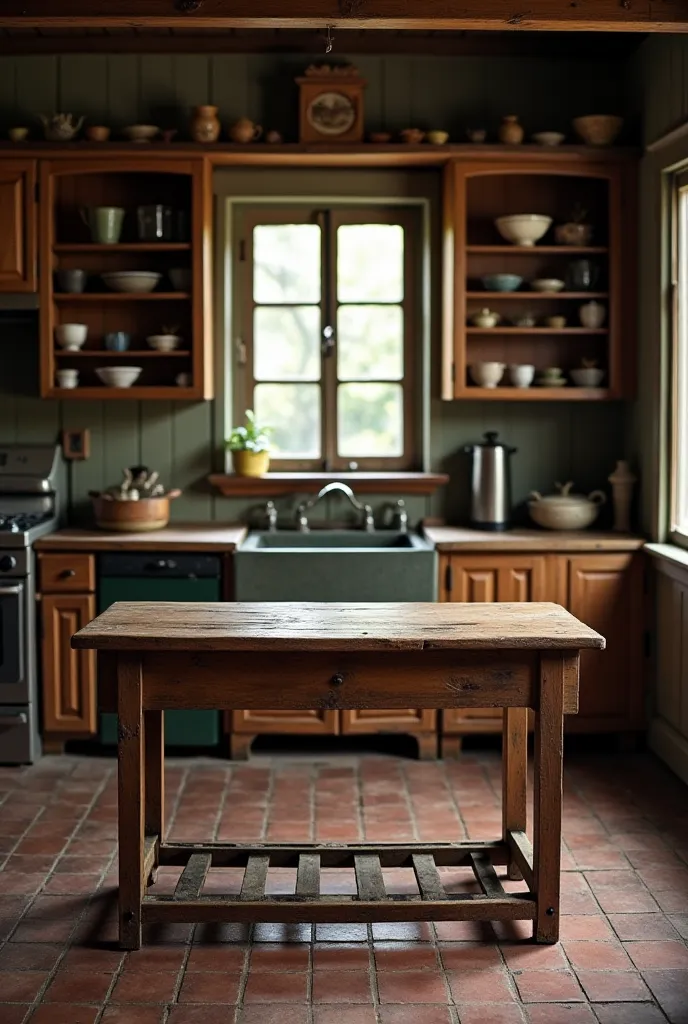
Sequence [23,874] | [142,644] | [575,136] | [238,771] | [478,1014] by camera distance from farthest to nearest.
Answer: [575,136] → [238,771] → [23,874] → [142,644] → [478,1014]

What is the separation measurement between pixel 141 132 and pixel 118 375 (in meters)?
1.06

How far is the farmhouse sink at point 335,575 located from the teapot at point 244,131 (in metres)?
1.80

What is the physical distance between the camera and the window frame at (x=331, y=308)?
5.63 meters

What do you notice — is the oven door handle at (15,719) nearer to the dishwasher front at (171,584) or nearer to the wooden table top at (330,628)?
the dishwasher front at (171,584)

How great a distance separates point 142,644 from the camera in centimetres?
322

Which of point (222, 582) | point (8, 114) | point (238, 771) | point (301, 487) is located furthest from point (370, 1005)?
point (8, 114)

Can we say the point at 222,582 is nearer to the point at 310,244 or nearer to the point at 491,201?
the point at 310,244

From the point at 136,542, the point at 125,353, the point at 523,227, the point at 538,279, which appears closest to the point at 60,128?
the point at 125,353

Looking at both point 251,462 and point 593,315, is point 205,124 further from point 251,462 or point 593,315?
point 593,315

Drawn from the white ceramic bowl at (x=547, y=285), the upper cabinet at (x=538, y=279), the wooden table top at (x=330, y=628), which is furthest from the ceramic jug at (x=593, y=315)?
the wooden table top at (x=330, y=628)

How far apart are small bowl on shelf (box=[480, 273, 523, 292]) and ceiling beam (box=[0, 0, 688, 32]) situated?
159 centimetres

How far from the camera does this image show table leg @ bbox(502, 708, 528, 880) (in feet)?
12.5

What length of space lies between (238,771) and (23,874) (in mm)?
1236

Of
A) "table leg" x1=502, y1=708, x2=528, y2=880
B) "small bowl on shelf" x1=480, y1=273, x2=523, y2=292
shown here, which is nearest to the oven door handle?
"table leg" x1=502, y1=708, x2=528, y2=880
